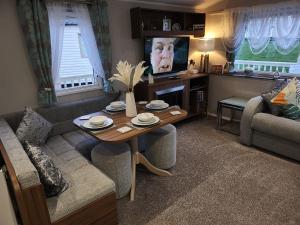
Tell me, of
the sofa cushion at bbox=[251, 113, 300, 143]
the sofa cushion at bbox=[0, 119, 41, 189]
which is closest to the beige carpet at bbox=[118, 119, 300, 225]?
the sofa cushion at bbox=[251, 113, 300, 143]

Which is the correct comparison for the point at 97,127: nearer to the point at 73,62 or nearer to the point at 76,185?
the point at 76,185

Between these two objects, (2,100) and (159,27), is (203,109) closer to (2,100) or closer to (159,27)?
(159,27)

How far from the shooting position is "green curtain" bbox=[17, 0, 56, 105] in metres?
2.38

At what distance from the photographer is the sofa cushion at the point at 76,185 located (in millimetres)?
1524

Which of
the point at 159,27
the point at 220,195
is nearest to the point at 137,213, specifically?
the point at 220,195

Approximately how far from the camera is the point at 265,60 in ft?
12.0

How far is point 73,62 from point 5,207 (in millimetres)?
2075

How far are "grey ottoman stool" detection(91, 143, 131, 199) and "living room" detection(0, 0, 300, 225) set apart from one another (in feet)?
0.04

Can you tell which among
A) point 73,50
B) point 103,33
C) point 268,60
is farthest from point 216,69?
point 73,50


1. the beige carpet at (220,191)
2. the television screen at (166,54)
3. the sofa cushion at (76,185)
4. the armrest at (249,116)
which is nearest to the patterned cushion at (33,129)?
the sofa cushion at (76,185)

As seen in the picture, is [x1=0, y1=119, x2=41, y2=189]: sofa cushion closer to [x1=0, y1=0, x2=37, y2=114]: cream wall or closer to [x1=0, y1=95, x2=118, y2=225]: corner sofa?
[x1=0, y1=95, x2=118, y2=225]: corner sofa

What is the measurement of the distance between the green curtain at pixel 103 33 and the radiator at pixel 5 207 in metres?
2.05

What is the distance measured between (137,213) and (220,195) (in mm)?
857

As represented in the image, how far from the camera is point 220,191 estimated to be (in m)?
2.20
